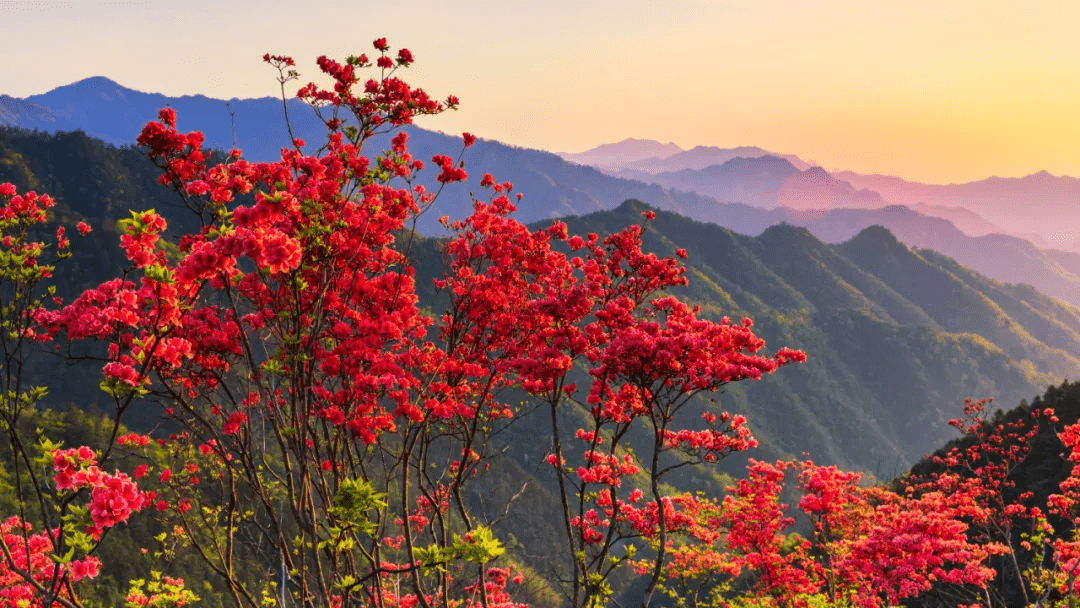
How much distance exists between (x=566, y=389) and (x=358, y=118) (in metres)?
5.31

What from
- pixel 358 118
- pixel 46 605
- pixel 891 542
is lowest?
pixel 891 542

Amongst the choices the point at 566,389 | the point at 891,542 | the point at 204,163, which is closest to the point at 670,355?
the point at 566,389

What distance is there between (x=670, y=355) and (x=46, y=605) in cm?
683

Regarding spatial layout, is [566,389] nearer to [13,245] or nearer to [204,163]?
[204,163]

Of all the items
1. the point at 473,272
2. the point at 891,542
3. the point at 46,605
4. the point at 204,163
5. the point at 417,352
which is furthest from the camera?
the point at 891,542

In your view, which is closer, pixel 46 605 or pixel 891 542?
pixel 46 605

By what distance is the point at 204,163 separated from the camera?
7.77 meters

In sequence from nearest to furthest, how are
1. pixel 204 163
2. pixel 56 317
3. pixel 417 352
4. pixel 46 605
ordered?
pixel 46 605
pixel 56 317
pixel 204 163
pixel 417 352

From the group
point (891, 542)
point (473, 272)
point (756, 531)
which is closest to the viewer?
point (473, 272)

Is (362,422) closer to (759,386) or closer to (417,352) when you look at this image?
(417,352)

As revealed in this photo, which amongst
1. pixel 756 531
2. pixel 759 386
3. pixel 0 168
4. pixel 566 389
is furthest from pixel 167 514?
pixel 759 386

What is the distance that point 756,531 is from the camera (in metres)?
18.8

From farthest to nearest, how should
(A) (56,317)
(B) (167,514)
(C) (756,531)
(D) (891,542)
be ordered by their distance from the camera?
1. (B) (167,514)
2. (C) (756,531)
3. (D) (891,542)
4. (A) (56,317)

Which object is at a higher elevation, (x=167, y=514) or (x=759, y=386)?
(x=167, y=514)
